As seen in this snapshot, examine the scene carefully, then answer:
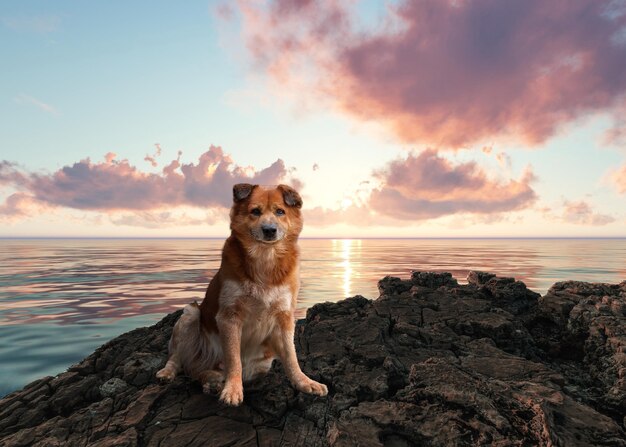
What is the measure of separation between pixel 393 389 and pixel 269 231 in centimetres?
267

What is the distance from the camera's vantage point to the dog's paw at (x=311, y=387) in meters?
4.65

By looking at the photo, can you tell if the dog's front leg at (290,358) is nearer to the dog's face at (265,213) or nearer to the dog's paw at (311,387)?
the dog's paw at (311,387)

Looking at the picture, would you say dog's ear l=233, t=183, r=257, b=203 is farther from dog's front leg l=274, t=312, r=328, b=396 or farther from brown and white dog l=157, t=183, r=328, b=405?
dog's front leg l=274, t=312, r=328, b=396

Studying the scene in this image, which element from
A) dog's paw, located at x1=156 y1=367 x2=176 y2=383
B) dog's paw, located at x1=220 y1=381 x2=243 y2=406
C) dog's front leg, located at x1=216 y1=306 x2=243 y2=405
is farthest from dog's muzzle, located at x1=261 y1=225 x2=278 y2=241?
dog's paw, located at x1=156 y1=367 x2=176 y2=383

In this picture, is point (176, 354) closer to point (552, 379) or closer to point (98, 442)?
point (98, 442)

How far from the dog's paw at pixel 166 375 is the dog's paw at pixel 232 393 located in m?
1.01

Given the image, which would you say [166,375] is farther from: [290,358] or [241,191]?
[241,191]

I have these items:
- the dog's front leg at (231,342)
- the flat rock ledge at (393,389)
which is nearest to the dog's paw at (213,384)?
the flat rock ledge at (393,389)

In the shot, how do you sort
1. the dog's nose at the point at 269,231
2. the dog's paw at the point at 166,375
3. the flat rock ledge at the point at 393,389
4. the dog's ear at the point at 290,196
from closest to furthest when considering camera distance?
the flat rock ledge at the point at 393,389 < the dog's nose at the point at 269,231 < the dog's ear at the point at 290,196 < the dog's paw at the point at 166,375

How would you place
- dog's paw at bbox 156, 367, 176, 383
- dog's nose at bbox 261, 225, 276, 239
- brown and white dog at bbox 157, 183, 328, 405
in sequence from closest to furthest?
dog's nose at bbox 261, 225, 276, 239 < brown and white dog at bbox 157, 183, 328, 405 < dog's paw at bbox 156, 367, 176, 383

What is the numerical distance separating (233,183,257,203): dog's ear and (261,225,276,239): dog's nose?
1.76 ft

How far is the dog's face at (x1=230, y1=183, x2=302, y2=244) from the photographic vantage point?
14.0ft

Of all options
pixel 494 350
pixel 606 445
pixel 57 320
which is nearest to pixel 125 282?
pixel 57 320

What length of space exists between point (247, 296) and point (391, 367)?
2187 millimetres
